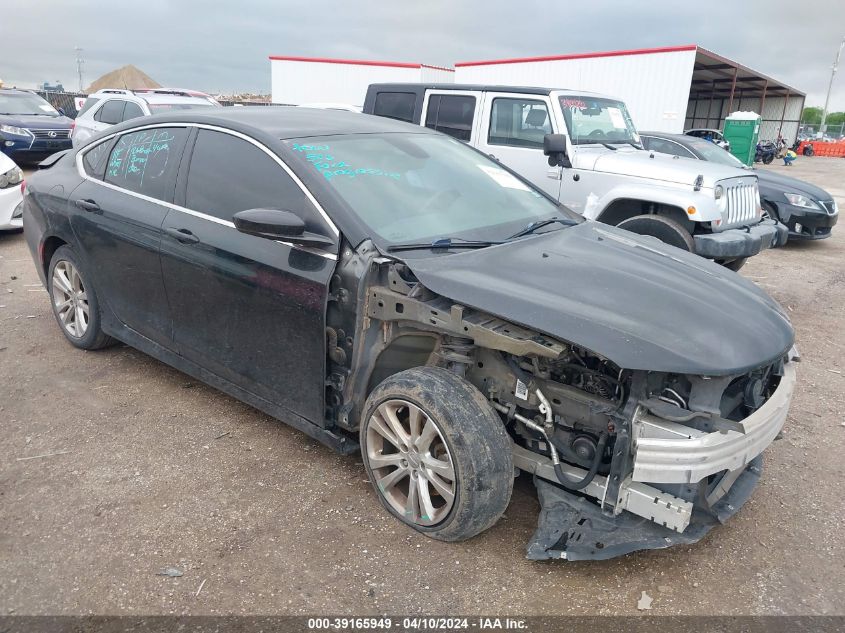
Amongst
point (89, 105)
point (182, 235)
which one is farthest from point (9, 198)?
point (182, 235)

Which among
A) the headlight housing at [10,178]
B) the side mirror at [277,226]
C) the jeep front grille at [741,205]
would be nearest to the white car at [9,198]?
the headlight housing at [10,178]

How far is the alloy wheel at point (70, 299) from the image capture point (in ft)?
14.5

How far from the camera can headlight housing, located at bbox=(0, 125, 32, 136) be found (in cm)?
1350

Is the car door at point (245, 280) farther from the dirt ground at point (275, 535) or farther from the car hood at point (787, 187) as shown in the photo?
the car hood at point (787, 187)

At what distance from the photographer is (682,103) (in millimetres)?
Answer: 18562

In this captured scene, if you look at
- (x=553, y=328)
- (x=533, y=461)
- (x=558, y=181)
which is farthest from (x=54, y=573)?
(x=558, y=181)

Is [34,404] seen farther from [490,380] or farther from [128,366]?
[490,380]

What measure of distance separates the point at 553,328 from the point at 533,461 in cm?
70

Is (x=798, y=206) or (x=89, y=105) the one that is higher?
(x=89, y=105)

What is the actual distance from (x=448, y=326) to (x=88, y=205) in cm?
273

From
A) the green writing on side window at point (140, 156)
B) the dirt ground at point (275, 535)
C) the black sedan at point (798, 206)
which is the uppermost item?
the green writing on side window at point (140, 156)

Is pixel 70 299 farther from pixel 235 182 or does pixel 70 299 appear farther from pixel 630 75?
pixel 630 75

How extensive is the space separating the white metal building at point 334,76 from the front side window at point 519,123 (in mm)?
15789

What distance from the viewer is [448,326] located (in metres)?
2.67
